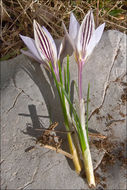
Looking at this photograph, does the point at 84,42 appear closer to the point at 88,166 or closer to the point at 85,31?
the point at 85,31

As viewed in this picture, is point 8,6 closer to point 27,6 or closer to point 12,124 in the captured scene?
point 27,6

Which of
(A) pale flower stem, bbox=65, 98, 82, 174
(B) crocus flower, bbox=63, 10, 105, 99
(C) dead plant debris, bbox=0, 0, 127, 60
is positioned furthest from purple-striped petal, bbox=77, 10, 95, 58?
(C) dead plant debris, bbox=0, 0, 127, 60

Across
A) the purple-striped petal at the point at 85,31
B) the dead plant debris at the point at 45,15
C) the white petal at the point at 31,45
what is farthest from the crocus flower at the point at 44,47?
the dead plant debris at the point at 45,15

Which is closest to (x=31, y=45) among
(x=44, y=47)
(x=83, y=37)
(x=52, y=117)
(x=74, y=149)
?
(x=44, y=47)

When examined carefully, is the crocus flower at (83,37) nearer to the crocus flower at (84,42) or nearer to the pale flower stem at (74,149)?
the crocus flower at (84,42)

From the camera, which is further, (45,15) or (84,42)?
(45,15)

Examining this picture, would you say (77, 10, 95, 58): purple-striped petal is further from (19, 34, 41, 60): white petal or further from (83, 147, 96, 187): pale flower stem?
(83, 147, 96, 187): pale flower stem
